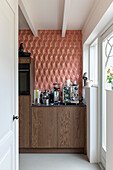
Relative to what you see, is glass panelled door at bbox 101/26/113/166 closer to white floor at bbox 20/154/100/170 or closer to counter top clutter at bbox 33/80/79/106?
white floor at bbox 20/154/100/170

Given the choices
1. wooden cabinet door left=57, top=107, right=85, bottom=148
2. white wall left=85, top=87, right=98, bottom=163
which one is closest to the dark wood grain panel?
wooden cabinet door left=57, top=107, right=85, bottom=148

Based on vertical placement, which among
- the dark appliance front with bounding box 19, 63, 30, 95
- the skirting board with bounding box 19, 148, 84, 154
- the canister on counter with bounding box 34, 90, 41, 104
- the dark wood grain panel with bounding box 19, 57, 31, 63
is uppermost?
the dark wood grain panel with bounding box 19, 57, 31, 63

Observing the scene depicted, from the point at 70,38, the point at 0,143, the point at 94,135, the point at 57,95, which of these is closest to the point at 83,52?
the point at 70,38

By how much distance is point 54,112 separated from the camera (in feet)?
11.1

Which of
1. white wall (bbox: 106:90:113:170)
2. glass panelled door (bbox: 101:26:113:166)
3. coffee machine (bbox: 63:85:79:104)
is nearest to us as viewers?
white wall (bbox: 106:90:113:170)

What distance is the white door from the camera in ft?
5.03

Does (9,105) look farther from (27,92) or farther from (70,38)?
(70,38)

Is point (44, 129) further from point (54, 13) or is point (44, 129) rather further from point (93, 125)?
A: point (54, 13)

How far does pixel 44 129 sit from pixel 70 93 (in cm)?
93

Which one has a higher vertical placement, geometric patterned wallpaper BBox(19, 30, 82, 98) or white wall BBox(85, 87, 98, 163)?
geometric patterned wallpaper BBox(19, 30, 82, 98)

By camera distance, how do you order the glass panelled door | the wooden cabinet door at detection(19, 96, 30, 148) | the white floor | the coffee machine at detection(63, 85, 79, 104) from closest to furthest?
the glass panelled door
the white floor
the wooden cabinet door at detection(19, 96, 30, 148)
the coffee machine at detection(63, 85, 79, 104)

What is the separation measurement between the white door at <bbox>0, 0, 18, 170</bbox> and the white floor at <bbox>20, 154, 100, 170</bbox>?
3.22ft

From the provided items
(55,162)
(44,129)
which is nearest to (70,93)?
(44,129)

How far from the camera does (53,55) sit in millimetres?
3973
